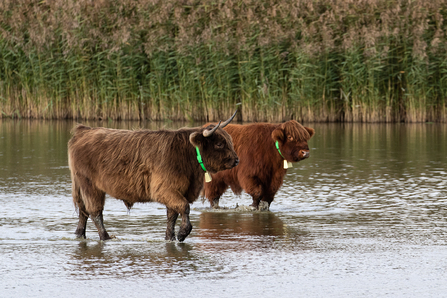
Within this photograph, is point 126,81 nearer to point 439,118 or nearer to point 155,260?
point 439,118

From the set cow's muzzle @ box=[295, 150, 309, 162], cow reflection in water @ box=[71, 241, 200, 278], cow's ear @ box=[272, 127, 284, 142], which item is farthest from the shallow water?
cow's ear @ box=[272, 127, 284, 142]

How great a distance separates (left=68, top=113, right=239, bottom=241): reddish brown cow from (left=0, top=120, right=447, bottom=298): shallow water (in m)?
0.34

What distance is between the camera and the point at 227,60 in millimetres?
19359

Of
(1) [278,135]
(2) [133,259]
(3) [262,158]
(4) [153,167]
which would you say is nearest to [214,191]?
(3) [262,158]

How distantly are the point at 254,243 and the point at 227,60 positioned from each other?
13.7m

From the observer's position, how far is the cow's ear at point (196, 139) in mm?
5973

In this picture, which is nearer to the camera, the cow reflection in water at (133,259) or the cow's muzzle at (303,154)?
the cow reflection in water at (133,259)

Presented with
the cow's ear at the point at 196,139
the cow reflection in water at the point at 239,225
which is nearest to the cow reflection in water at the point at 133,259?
the cow reflection in water at the point at 239,225

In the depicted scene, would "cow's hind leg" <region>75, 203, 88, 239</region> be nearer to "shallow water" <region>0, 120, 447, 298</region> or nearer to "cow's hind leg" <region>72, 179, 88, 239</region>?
"cow's hind leg" <region>72, 179, 88, 239</region>

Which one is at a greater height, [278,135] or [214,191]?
[278,135]

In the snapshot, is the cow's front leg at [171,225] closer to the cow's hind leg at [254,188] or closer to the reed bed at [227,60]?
the cow's hind leg at [254,188]

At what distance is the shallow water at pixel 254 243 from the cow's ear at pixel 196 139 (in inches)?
32.5

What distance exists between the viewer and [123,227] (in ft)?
22.2

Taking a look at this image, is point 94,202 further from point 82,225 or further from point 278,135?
point 278,135
